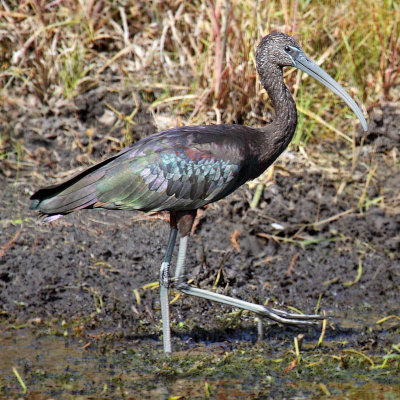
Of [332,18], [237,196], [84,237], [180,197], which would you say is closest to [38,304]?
[84,237]

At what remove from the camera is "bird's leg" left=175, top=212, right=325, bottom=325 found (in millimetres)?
5207

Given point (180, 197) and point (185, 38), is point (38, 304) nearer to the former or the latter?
point (180, 197)

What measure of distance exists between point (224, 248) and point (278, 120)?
4.21 ft

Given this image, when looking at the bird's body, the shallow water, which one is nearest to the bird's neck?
the bird's body

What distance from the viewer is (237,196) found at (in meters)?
6.71

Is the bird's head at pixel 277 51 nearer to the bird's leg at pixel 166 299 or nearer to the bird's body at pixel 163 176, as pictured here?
the bird's body at pixel 163 176

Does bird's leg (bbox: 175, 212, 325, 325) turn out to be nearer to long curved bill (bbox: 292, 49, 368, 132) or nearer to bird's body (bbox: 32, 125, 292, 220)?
bird's body (bbox: 32, 125, 292, 220)

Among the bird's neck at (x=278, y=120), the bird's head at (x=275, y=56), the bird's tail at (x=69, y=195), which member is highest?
the bird's head at (x=275, y=56)

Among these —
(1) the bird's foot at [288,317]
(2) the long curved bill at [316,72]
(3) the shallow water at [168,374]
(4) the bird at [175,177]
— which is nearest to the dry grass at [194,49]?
(2) the long curved bill at [316,72]

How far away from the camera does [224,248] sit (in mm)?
6250

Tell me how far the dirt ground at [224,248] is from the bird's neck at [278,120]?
3.17 ft

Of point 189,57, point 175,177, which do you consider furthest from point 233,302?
point 189,57

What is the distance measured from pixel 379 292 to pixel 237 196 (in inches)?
56.0

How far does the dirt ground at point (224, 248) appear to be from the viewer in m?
5.55
